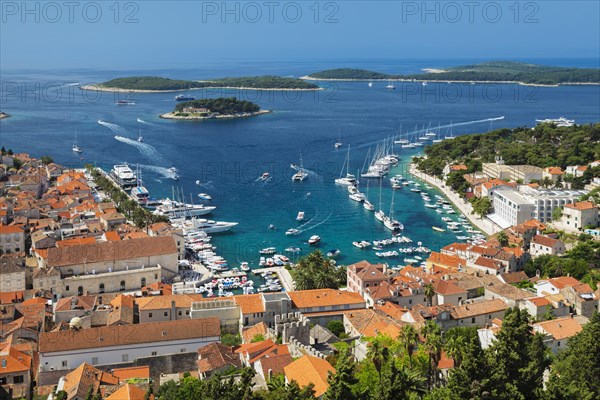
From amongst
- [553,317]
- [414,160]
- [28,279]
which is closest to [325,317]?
[553,317]

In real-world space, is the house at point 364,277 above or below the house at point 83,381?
above

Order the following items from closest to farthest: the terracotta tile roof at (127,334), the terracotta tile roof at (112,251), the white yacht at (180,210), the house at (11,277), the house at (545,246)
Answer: the terracotta tile roof at (127,334), the house at (11,277), the terracotta tile roof at (112,251), the house at (545,246), the white yacht at (180,210)

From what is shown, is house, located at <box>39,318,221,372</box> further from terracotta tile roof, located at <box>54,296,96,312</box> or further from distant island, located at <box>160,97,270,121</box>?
distant island, located at <box>160,97,270,121</box>

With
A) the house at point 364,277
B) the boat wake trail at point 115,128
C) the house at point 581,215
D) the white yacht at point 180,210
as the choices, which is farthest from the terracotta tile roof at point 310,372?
the boat wake trail at point 115,128

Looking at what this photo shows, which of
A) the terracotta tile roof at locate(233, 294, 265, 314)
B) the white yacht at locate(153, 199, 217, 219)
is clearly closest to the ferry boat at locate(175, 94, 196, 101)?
the white yacht at locate(153, 199, 217, 219)

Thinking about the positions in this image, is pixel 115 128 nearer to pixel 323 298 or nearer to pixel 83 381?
pixel 323 298

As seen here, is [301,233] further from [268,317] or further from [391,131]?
[391,131]

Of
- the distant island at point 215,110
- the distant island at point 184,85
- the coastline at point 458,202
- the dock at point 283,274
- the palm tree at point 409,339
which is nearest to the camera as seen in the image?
the palm tree at point 409,339

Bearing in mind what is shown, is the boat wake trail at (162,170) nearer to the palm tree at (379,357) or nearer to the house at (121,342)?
the house at (121,342)
